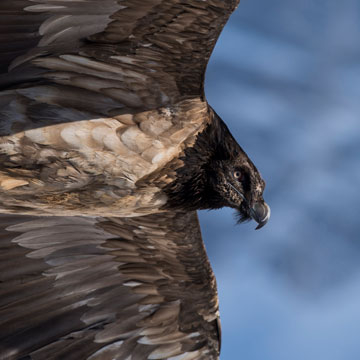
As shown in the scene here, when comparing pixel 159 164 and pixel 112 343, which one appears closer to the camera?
pixel 159 164

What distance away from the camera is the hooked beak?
6598mm

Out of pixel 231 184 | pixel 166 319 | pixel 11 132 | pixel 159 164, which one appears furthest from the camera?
pixel 166 319

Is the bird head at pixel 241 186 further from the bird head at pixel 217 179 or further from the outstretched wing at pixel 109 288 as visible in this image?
the outstretched wing at pixel 109 288

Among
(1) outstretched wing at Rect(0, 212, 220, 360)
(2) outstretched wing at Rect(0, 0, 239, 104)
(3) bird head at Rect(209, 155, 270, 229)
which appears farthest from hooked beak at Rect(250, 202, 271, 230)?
(2) outstretched wing at Rect(0, 0, 239, 104)

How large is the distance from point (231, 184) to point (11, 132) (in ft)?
6.33

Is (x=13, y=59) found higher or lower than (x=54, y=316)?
higher

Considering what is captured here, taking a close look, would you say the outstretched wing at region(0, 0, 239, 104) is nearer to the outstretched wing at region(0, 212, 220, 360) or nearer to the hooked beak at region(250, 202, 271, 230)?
the hooked beak at region(250, 202, 271, 230)

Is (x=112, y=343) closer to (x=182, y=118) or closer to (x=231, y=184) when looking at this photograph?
(x=231, y=184)

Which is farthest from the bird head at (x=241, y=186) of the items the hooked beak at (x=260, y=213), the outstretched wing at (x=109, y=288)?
the outstretched wing at (x=109, y=288)

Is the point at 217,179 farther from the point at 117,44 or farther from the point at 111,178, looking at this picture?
the point at 117,44

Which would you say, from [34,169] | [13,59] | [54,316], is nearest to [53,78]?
[13,59]

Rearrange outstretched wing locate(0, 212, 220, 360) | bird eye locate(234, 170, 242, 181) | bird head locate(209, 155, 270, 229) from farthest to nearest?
outstretched wing locate(0, 212, 220, 360), bird eye locate(234, 170, 242, 181), bird head locate(209, 155, 270, 229)

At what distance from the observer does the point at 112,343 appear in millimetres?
6793

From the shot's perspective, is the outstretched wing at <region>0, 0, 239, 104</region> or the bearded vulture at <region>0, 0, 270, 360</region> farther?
the bearded vulture at <region>0, 0, 270, 360</region>
